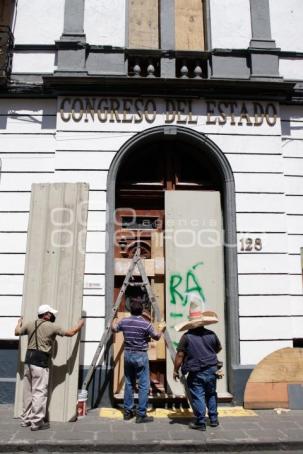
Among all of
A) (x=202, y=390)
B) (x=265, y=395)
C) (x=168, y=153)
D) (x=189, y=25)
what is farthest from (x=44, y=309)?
(x=189, y=25)

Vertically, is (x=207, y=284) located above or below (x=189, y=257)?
below

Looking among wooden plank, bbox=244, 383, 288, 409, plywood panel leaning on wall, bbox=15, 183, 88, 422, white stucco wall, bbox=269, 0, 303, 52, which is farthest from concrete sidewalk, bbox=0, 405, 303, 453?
white stucco wall, bbox=269, 0, 303, 52

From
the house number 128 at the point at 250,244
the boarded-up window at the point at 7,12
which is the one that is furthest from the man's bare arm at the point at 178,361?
the boarded-up window at the point at 7,12

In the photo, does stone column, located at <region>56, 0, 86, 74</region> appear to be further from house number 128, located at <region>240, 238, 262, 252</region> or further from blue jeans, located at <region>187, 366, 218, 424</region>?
blue jeans, located at <region>187, 366, 218, 424</region>

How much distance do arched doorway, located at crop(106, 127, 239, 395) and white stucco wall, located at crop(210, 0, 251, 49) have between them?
7.26 feet

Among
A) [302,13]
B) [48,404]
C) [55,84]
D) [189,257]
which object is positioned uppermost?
[302,13]

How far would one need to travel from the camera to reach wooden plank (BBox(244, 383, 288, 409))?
7.50m

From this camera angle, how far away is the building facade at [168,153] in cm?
797

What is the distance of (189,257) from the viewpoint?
8242 millimetres

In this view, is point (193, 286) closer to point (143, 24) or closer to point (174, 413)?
point (174, 413)

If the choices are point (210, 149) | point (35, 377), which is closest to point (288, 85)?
point (210, 149)

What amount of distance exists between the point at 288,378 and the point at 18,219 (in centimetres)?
560

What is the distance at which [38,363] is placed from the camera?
20.3 ft

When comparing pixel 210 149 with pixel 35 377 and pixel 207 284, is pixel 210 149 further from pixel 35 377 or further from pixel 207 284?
pixel 35 377
